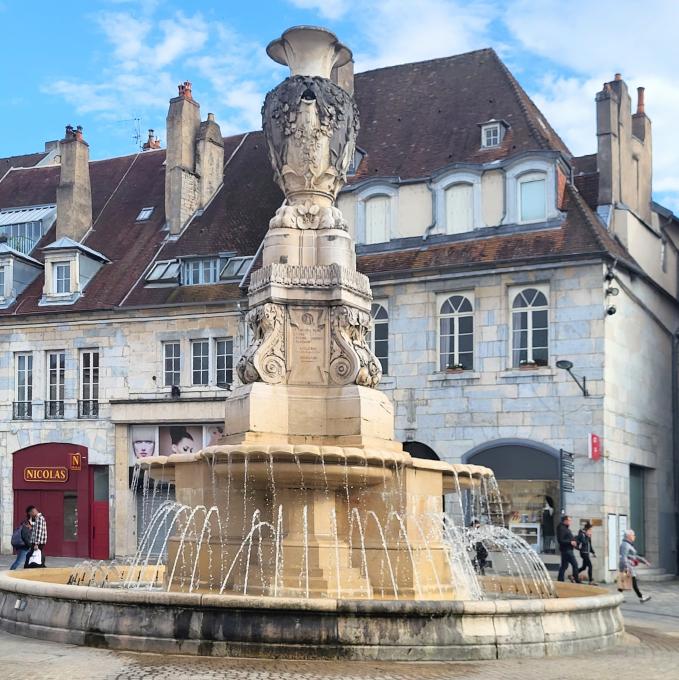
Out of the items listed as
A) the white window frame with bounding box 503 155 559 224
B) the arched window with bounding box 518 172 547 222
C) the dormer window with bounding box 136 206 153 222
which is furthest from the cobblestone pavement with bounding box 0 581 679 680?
the dormer window with bounding box 136 206 153 222

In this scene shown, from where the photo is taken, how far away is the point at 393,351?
98.7 ft

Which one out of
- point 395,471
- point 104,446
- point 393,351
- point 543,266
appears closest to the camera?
point 395,471

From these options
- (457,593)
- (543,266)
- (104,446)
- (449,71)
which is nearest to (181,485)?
(457,593)

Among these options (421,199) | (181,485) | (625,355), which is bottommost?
(181,485)

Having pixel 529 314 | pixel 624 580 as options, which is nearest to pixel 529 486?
pixel 529 314

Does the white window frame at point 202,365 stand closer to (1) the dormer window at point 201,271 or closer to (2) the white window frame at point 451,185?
(1) the dormer window at point 201,271

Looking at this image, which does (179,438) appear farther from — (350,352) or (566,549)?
(350,352)

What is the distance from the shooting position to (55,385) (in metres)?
35.6

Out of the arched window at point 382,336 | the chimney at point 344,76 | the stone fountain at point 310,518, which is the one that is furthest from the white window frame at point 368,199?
the stone fountain at point 310,518

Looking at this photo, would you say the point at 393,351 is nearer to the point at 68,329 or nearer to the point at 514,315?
the point at 514,315

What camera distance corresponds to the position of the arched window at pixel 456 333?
29.4 meters

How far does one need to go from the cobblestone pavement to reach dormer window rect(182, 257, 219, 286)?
23275 mm

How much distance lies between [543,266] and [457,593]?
1536 centimetres

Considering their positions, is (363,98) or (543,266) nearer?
(543,266)
